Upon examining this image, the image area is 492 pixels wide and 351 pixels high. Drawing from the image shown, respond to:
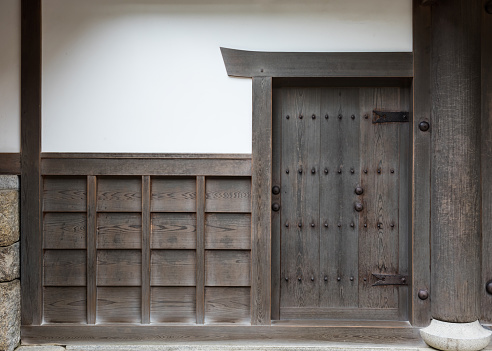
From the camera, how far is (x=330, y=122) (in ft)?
7.48

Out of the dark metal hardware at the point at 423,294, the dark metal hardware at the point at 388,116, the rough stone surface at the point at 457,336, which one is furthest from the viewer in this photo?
the dark metal hardware at the point at 388,116

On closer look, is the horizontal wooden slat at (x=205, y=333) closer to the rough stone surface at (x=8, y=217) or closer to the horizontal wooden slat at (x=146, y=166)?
the rough stone surface at (x=8, y=217)

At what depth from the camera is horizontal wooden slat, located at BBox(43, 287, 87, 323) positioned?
7.26 feet

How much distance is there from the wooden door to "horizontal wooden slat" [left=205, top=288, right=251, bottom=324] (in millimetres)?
218

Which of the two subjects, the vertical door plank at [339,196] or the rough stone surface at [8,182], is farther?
the vertical door plank at [339,196]

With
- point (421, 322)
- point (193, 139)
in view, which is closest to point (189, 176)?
point (193, 139)

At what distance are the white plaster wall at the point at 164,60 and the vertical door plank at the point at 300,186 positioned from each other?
0.92 ft

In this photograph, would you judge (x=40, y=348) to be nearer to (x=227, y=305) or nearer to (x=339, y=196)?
(x=227, y=305)

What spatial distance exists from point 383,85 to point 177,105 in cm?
130

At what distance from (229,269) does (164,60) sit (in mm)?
1337

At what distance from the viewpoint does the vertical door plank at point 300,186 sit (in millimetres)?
2285

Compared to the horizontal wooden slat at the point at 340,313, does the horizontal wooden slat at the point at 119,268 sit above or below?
above

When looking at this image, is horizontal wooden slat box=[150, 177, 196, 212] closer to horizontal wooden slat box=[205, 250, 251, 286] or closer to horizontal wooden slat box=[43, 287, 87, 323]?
horizontal wooden slat box=[205, 250, 251, 286]

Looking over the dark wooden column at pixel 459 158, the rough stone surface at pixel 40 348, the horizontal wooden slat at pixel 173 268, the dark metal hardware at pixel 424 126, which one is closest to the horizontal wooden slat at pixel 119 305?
the horizontal wooden slat at pixel 173 268
